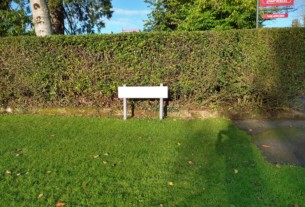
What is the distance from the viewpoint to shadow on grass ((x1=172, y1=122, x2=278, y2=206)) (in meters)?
3.28

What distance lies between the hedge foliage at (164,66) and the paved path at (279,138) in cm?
71

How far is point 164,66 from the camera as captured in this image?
23.6ft

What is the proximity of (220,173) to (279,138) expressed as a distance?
7.58 ft

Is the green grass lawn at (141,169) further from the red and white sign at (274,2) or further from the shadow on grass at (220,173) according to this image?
the red and white sign at (274,2)

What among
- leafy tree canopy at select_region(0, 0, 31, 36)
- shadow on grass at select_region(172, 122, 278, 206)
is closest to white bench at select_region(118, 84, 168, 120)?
shadow on grass at select_region(172, 122, 278, 206)

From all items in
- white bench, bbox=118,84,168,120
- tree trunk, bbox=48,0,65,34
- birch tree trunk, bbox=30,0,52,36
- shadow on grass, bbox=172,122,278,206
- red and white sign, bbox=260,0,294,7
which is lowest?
shadow on grass, bbox=172,122,278,206

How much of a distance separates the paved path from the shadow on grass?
12.5 inches

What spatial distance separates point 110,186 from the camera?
11.7 feet

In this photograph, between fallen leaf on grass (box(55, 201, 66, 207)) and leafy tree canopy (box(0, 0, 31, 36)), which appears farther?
leafy tree canopy (box(0, 0, 31, 36))

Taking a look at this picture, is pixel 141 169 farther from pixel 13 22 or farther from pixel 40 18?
pixel 13 22

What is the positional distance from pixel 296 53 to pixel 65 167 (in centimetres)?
580

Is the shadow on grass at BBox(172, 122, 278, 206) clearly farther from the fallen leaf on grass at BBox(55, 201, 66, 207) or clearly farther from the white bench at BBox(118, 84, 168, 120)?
the white bench at BBox(118, 84, 168, 120)

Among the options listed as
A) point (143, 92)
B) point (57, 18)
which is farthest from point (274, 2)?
point (57, 18)

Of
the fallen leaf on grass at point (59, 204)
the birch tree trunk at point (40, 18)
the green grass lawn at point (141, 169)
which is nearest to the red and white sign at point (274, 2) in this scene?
the green grass lawn at point (141, 169)
